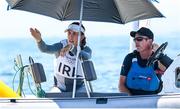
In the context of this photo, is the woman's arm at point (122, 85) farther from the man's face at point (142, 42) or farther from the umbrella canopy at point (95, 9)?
the umbrella canopy at point (95, 9)

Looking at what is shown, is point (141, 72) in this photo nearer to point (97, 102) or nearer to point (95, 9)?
point (95, 9)

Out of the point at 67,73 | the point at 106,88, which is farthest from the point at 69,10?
the point at 106,88

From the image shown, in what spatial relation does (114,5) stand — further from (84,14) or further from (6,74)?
(6,74)

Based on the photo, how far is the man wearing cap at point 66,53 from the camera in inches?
220

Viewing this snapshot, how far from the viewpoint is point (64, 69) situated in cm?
563

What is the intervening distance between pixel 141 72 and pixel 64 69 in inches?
24.6

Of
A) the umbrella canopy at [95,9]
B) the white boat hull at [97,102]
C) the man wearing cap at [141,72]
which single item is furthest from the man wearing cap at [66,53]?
the white boat hull at [97,102]

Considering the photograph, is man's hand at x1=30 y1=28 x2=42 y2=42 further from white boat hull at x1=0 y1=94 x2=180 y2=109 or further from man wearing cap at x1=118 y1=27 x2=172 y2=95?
white boat hull at x1=0 y1=94 x2=180 y2=109

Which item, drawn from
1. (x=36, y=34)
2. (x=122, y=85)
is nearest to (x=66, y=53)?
(x=36, y=34)

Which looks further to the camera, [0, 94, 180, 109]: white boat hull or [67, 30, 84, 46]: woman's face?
[67, 30, 84, 46]: woman's face

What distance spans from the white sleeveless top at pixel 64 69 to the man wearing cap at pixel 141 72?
0.40 meters

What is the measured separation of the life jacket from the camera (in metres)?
5.45

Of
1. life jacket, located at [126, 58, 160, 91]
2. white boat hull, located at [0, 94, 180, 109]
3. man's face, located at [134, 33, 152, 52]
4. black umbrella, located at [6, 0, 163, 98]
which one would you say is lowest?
white boat hull, located at [0, 94, 180, 109]

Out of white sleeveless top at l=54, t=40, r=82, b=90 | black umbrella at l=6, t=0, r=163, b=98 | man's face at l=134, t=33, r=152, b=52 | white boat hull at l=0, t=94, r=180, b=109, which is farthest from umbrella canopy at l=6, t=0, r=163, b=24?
white boat hull at l=0, t=94, r=180, b=109
